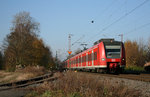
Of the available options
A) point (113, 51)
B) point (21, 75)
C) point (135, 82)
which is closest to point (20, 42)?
point (21, 75)

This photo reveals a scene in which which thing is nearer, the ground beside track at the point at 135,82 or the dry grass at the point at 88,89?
the dry grass at the point at 88,89

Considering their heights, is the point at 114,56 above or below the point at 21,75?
above

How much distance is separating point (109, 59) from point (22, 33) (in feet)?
80.5

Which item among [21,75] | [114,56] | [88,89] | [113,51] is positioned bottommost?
[21,75]

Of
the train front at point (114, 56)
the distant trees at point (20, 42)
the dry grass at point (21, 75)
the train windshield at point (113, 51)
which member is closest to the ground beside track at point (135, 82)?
the train front at point (114, 56)

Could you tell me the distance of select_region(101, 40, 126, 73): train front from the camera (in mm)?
19141

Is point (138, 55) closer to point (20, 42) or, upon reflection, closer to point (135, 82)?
point (20, 42)

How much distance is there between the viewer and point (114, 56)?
19281mm

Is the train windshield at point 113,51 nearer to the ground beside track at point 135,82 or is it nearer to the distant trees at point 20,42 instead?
the ground beside track at point 135,82

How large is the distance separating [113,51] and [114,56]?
0.51m

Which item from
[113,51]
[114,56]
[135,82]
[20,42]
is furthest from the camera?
[20,42]

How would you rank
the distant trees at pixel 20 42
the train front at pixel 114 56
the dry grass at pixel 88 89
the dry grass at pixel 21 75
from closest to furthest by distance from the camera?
1. the dry grass at pixel 88 89
2. the train front at pixel 114 56
3. the dry grass at pixel 21 75
4. the distant trees at pixel 20 42

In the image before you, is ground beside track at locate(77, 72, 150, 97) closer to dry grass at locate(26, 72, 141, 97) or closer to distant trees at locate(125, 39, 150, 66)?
dry grass at locate(26, 72, 141, 97)

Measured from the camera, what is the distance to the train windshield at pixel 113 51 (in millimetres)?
19297
